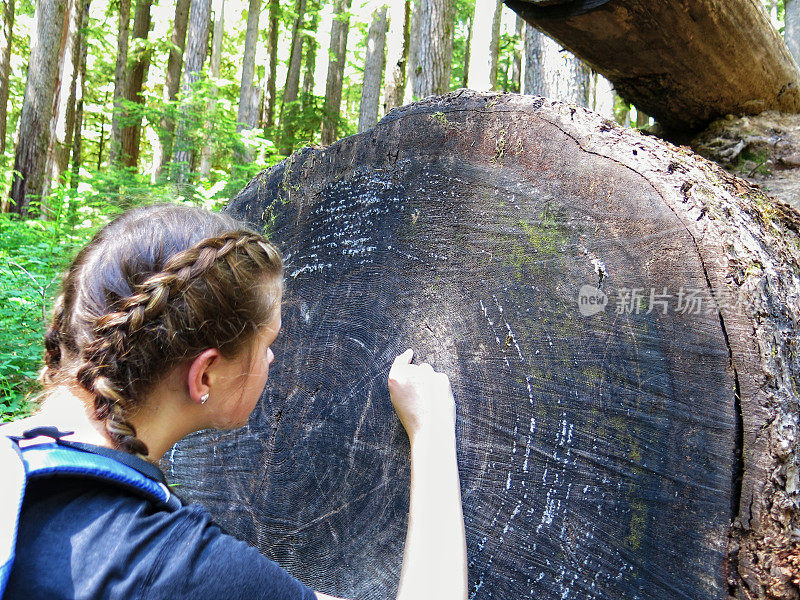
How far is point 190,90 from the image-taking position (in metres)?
8.83

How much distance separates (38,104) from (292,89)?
7.50 m

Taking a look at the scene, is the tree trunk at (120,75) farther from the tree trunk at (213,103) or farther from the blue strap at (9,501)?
the blue strap at (9,501)

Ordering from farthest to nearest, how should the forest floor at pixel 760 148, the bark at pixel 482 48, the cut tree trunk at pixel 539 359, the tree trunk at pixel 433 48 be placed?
1. the tree trunk at pixel 433 48
2. the bark at pixel 482 48
3. the forest floor at pixel 760 148
4. the cut tree trunk at pixel 539 359

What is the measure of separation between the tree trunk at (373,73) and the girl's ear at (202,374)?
1010 centimetres

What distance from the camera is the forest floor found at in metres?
3.04

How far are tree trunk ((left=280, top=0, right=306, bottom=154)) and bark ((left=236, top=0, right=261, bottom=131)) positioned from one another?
0.99 metres

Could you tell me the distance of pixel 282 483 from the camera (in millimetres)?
2129

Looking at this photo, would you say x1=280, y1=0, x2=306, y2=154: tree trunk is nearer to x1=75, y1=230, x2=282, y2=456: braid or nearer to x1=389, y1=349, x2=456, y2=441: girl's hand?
x1=389, y1=349, x2=456, y2=441: girl's hand

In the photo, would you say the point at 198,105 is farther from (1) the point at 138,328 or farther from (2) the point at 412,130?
(1) the point at 138,328

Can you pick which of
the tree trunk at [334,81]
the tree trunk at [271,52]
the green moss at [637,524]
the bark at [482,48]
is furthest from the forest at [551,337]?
the tree trunk at [271,52]

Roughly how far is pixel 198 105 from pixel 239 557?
340 inches

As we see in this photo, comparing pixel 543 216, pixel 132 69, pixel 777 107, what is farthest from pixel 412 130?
pixel 132 69

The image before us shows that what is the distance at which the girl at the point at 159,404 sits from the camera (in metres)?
1.00

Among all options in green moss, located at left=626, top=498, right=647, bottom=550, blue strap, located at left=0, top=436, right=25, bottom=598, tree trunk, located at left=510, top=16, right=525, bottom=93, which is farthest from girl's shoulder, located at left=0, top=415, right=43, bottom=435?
tree trunk, located at left=510, top=16, right=525, bottom=93
